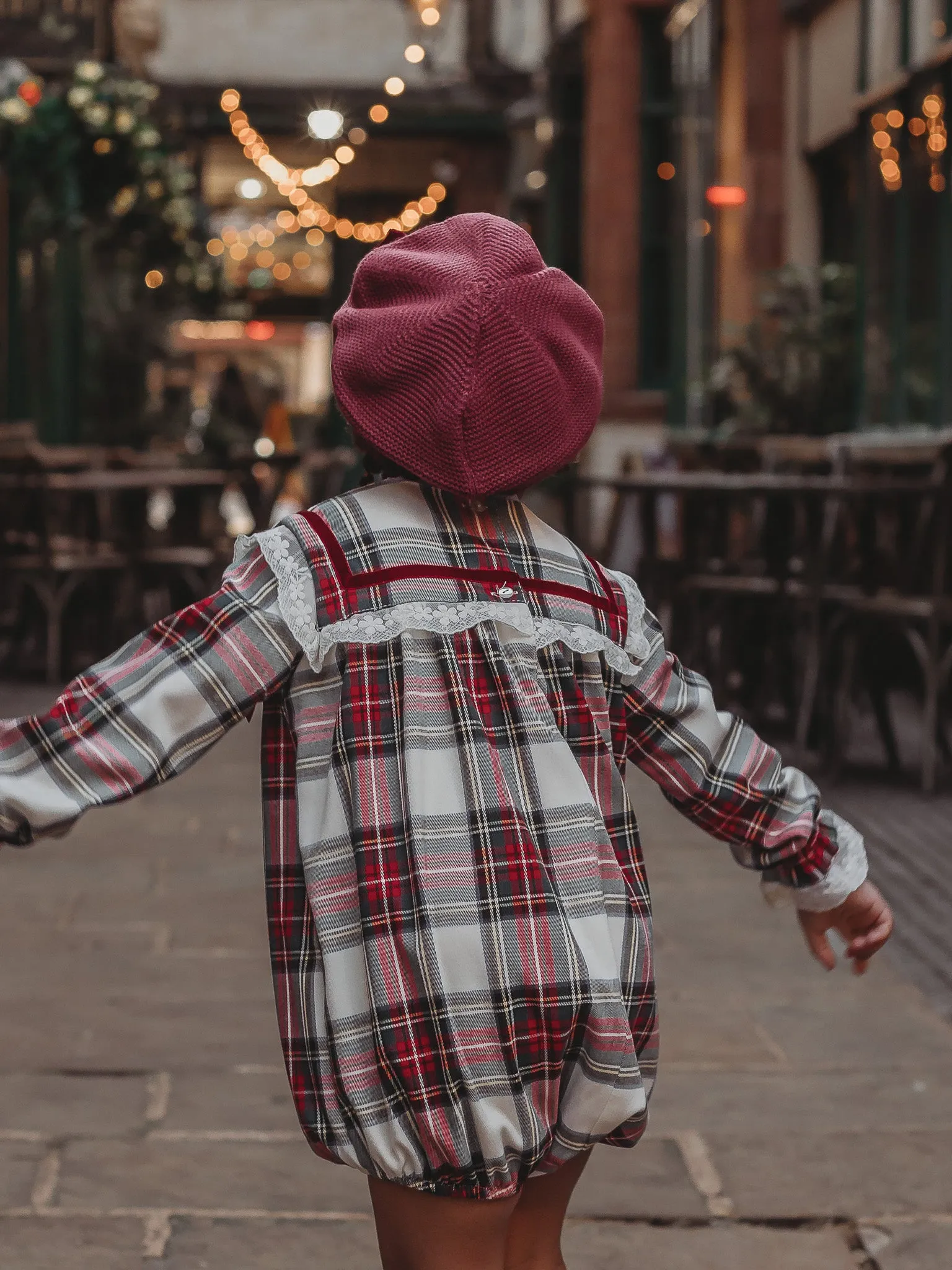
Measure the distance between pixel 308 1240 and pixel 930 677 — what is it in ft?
12.8

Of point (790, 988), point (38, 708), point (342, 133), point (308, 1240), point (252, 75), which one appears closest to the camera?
point (308, 1240)

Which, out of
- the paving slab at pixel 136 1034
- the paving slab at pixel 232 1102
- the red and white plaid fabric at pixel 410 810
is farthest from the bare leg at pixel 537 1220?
the paving slab at pixel 136 1034

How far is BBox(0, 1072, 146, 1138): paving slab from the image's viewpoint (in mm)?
3068

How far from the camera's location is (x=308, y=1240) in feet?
8.70

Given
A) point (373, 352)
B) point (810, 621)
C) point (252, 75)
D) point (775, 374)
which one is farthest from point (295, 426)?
point (373, 352)

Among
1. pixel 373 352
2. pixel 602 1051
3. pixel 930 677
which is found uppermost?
pixel 373 352

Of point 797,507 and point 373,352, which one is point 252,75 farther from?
point 373,352

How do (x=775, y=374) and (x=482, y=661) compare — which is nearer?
(x=482, y=661)

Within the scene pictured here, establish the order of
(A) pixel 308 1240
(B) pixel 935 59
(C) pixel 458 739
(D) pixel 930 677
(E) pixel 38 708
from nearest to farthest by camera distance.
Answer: (C) pixel 458 739 → (A) pixel 308 1240 → (D) pixel 930 677 → (E) pixel 38 708 → (B) pixel 935 59

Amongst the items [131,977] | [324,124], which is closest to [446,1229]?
[131,977]

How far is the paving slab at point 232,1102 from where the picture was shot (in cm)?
309

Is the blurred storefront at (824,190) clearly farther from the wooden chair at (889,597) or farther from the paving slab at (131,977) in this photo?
the paving slab at (131,977)

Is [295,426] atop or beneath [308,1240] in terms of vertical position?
beneath

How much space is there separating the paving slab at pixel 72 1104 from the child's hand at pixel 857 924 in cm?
144
